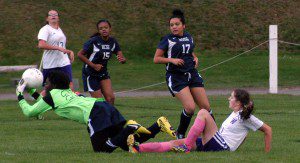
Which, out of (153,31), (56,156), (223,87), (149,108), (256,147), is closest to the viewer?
(56,156)

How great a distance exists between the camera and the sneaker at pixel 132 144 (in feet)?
33.0

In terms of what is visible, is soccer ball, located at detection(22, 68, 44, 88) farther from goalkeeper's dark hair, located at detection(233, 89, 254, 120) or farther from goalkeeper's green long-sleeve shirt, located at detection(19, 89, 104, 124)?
goalkeeper's dark hair, located at detection(233, 89, 254, 120)

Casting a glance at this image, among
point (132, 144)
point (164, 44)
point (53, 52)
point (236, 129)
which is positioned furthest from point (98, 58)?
point (236, 129)

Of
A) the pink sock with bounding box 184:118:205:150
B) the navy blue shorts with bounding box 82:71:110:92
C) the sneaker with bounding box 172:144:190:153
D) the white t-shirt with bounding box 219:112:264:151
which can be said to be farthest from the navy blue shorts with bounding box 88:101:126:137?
the navy blue shorts with bounding box 82:71:110:92

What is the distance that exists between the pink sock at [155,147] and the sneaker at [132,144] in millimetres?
88

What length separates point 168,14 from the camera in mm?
32219

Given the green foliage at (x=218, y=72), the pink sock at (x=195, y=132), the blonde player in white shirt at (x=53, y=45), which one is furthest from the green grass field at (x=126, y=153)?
the green foliage at (x=218, y=72)

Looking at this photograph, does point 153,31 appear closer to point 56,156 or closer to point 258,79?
point 258,79

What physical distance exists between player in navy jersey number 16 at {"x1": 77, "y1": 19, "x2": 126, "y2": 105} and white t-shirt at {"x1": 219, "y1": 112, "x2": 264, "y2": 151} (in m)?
4.51

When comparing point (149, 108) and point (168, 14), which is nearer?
point (149, 108)

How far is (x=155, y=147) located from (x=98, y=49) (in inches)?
170

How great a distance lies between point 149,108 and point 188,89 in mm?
5945

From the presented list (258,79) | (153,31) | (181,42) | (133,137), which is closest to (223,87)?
(258,79)

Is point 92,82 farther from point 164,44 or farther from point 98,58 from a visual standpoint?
point 164,44
